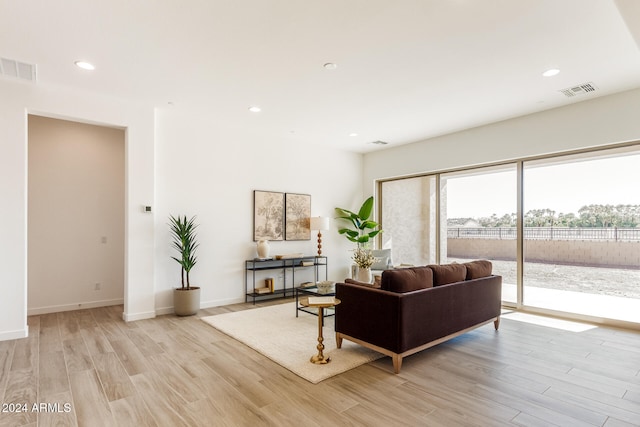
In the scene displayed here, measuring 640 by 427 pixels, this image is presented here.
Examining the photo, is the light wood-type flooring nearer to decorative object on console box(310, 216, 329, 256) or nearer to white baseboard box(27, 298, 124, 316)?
white baseboard box(27, 298, 124, 316)

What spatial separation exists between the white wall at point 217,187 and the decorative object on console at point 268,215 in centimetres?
10

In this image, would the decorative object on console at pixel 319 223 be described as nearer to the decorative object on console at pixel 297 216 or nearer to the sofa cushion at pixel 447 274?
the decorative object on console at pixel 297 216

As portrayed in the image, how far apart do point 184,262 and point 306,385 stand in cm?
298

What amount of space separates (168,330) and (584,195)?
19.8 ft

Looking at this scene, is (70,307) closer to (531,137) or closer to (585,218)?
(531,137)

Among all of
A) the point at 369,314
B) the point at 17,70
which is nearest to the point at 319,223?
the point at 369,314

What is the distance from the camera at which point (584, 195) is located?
4922 millimetres

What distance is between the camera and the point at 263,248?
5.88 meters

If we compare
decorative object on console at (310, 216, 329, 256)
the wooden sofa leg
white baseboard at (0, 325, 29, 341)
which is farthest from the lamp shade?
white baseboard at (0, 325, 29, 341)

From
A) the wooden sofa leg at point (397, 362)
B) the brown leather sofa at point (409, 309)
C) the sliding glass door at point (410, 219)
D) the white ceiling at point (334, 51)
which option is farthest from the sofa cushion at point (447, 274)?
the sliding glass door at point (410, 219)

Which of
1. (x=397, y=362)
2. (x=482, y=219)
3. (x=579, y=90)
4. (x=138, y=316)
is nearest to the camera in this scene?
(x=397, y=362)

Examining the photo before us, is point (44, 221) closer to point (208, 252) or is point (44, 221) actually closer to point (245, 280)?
point (208, 252)

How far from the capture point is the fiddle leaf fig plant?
24.2 feet

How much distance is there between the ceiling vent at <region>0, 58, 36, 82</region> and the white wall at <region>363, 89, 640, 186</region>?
19.6ft
